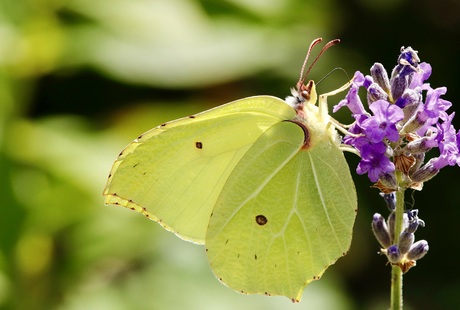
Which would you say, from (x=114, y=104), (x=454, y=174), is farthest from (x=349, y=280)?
(x=114, y=104)

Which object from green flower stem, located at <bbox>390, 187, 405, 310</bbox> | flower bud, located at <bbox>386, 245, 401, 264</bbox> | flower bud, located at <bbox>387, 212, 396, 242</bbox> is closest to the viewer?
green flower stem, located at <bbox>390, 187, 405, 310</bbox>

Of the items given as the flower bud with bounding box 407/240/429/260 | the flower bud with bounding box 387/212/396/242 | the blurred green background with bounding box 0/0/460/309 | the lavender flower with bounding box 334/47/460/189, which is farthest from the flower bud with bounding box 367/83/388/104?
the blurred green background with bounding box 0/0/460/309

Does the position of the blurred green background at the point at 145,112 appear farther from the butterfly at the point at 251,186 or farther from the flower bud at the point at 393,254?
the flower bud at the point at 393,254

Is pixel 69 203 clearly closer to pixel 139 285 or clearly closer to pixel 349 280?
pixel 139 285

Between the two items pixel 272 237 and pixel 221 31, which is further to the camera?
pixel 221 31

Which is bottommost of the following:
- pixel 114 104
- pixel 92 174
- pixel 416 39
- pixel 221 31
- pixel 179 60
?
pixel 92 174

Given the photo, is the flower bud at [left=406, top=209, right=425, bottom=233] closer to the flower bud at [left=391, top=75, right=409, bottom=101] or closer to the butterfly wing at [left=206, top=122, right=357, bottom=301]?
the butterfly wing at [left=206, top=122, right=357, bottom=301]
